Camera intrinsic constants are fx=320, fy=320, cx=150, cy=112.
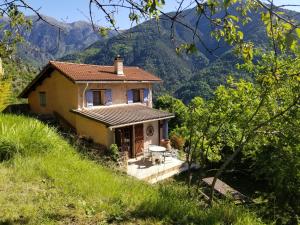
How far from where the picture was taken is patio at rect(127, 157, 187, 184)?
17.4m

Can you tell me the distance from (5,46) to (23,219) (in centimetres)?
253

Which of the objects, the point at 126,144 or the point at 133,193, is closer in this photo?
the point at 133,193

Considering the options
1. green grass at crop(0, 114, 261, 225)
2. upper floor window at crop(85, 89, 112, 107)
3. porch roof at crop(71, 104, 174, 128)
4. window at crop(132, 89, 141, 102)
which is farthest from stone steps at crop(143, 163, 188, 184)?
green grass at crop(0, 114, 261, 225)

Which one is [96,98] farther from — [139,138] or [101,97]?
[139,138]

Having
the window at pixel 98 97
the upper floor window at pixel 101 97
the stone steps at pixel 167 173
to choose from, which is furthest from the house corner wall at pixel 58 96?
the stone steps at pixel 167 173

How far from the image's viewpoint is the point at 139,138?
21844mm

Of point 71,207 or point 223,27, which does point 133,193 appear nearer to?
point 71,207

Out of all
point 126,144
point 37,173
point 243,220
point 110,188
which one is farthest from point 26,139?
point 126,144

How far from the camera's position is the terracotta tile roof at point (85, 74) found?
20400 mm

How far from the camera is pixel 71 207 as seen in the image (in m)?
4.91

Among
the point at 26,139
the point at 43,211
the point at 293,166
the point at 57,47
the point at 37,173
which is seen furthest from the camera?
the point at 293,166

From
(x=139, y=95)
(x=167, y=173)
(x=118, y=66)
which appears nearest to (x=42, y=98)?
(x=118, y=66)

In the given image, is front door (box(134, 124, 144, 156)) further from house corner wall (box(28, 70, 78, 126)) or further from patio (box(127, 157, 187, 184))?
house corner wall (box(28, 70, 78, 126))

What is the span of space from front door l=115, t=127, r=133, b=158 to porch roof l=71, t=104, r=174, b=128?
96 cm
